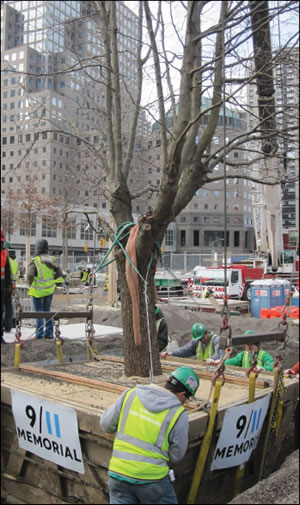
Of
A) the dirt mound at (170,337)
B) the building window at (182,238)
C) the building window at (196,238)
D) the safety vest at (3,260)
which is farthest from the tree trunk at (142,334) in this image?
the building window at (182,238)

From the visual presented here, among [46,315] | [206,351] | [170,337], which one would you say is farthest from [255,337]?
[170,337]

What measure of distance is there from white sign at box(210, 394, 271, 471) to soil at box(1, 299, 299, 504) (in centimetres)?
34

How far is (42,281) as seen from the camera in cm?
923

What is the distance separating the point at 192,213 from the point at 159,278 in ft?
167

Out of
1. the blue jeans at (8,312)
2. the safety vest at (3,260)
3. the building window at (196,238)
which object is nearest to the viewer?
the safety vest at (3,260)

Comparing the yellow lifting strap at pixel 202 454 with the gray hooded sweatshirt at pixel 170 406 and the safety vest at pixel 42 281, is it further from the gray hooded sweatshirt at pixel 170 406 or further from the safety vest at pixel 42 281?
the safety vest at pixel 42 281

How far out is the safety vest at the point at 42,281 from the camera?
9.16 meters

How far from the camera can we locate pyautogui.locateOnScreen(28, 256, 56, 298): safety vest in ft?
30.1

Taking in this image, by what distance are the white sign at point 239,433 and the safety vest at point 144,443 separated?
4.66 ft

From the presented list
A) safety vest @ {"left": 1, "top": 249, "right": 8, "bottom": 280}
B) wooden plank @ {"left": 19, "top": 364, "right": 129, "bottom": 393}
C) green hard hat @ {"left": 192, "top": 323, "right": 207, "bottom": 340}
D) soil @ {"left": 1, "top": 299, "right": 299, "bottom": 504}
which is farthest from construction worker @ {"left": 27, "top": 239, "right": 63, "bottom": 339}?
green hard hat @ {"left": 192, "top": 323, "right": 207, "bottom": 340}

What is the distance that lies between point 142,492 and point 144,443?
1.19ft

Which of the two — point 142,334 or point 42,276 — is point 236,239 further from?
point 142,334

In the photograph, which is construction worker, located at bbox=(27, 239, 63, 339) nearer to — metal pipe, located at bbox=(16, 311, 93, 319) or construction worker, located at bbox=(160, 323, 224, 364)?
metal pipe, located at bbox=(16, 311, 93, 319)

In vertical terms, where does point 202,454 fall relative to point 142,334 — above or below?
below
